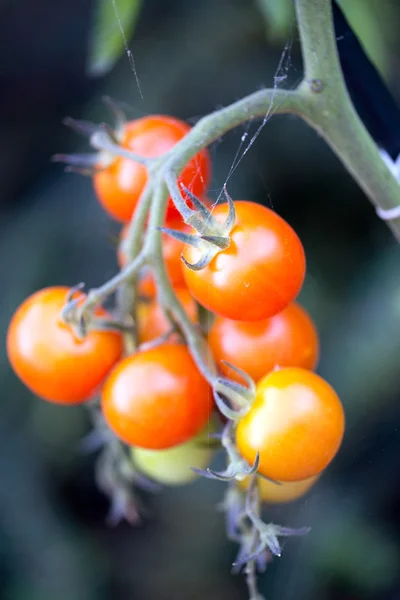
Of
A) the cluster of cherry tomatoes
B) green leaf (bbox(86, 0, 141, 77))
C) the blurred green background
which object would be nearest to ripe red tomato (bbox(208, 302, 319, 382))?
the cluster of cherry tomatoes

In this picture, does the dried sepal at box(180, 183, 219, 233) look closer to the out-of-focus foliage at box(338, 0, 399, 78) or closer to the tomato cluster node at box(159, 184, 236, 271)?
the tomato cluster node at box(159, 184, 236, 271)

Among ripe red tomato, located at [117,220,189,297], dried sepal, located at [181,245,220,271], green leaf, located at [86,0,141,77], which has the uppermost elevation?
green leaf, located at [86,0,141,77]

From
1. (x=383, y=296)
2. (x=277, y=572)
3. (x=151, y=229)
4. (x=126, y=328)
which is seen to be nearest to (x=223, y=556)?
(x=277, y=572)

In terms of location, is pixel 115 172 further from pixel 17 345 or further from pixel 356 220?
pixel 356 220

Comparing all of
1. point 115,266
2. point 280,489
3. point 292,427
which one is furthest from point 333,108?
point 115,266

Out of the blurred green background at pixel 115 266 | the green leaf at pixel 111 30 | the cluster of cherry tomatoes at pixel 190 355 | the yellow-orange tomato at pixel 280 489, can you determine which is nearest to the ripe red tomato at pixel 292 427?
the cluster of cherry tomatoes at pixel 190 355

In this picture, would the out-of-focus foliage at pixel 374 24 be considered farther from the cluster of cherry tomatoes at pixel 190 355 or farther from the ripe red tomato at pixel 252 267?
the ripe red tomato at pixel 252 267

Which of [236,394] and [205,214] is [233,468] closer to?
[236,394]
